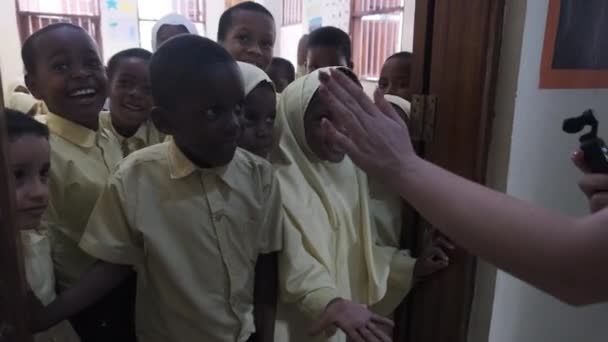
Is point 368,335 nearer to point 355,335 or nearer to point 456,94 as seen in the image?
point 355,335

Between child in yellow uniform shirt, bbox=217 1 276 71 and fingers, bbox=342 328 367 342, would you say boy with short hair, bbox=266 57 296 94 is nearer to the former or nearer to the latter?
child in yellow uniform shirt, bbox=217 1 276 71

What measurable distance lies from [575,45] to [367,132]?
2.19 ft

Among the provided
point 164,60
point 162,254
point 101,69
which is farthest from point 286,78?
point 162,254

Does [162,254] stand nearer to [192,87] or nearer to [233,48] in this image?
[192,87]

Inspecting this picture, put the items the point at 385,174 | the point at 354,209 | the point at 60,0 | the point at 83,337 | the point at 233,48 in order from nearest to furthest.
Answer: the point at 385,174
the point at 83,337
the point at 354,209
the point at 233,48
the point at 60,0

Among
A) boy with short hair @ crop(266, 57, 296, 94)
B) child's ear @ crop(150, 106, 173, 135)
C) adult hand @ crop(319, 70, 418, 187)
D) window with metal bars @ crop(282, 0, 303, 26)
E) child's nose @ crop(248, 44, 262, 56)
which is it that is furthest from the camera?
window with metal bars @ crop(282, 0, 303, 26)

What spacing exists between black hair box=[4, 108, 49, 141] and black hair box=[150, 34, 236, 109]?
0.67 feet

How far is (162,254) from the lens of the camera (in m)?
0.84

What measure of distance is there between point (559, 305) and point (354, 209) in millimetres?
585

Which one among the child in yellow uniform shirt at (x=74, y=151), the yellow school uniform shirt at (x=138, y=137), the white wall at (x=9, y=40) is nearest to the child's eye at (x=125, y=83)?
the yellow school uniform shirt at (x=138, y=137)

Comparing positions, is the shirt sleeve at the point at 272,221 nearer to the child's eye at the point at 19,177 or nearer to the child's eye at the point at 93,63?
the child's eye at the point at 19,177

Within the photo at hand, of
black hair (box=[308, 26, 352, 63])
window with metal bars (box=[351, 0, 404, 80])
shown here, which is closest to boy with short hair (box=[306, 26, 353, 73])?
black hair (box=[308, 26, 352, 63])

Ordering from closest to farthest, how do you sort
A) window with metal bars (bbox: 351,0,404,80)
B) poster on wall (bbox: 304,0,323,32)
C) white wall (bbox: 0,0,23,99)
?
1. window with metal bars (bbox: 351,0,404,80)
2. white wall (bbox: 0,0,23,99)
3. poster on wall (bbox: 304,0,323,32)

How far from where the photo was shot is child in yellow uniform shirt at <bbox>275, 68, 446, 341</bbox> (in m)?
0.97
